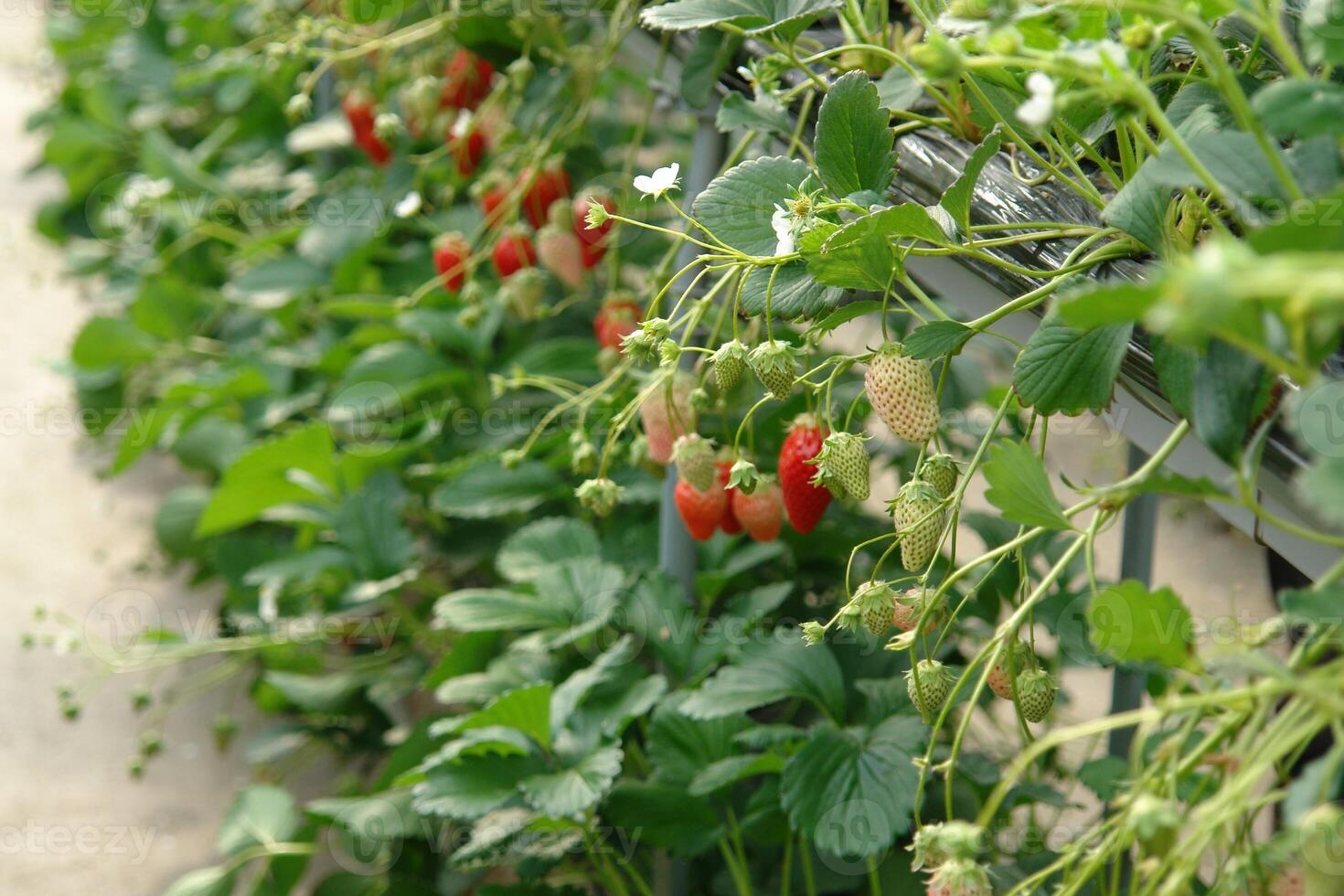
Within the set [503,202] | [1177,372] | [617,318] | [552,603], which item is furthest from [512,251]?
[1177,372]

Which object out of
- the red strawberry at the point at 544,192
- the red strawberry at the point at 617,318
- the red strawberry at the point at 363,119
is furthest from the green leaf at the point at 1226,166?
the red strawberry at the point at 363,119

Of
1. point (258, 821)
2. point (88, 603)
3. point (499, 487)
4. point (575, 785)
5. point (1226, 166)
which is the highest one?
point (1226, 166)

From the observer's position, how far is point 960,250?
72 cm

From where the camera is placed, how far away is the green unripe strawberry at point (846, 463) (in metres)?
0.78

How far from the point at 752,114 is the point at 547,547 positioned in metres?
0.56

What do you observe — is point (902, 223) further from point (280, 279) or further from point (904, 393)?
point (280, 279)

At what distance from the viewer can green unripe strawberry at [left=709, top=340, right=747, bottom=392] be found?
777mm

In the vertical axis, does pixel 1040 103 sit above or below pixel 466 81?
above

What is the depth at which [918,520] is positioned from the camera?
28.2 inches

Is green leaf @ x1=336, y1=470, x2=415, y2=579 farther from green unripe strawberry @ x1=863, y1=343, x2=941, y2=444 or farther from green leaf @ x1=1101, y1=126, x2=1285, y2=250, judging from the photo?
green leaf @ x1=1101, y1=126, x2=1285, y2=250

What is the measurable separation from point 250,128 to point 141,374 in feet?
1.89

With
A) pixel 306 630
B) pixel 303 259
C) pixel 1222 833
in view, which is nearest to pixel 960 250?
pixel 1222 833

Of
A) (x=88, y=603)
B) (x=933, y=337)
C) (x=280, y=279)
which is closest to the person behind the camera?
(x=933, y=337)

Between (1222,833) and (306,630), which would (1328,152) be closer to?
(1222,833)
